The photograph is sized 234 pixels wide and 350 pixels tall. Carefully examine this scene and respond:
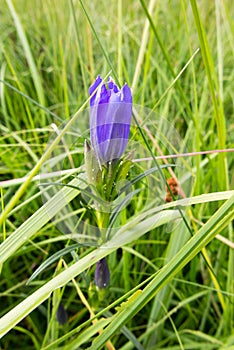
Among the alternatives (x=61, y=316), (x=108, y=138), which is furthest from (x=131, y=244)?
(x=108, y=138)

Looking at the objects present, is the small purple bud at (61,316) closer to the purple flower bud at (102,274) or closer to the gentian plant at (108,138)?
the purple flower bud at (102,274)

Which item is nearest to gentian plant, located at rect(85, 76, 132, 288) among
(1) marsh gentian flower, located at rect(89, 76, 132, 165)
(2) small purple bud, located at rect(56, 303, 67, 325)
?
(1) marsh gentian flower, located at rect(89, 76, 132, 165)

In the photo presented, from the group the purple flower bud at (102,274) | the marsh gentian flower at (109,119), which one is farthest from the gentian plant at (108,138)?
the purple flower bud at (102,274)

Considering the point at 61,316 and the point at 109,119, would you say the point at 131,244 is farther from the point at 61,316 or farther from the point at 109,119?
the point at 109,119

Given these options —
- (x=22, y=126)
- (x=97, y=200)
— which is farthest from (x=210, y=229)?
(x=22, y=126)

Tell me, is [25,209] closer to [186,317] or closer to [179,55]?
[186,317]

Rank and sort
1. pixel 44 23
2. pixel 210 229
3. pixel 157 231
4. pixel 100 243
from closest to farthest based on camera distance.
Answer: pixel 210 229 < pixel 100 243 < pixel 157 231 < pixel 44 23
